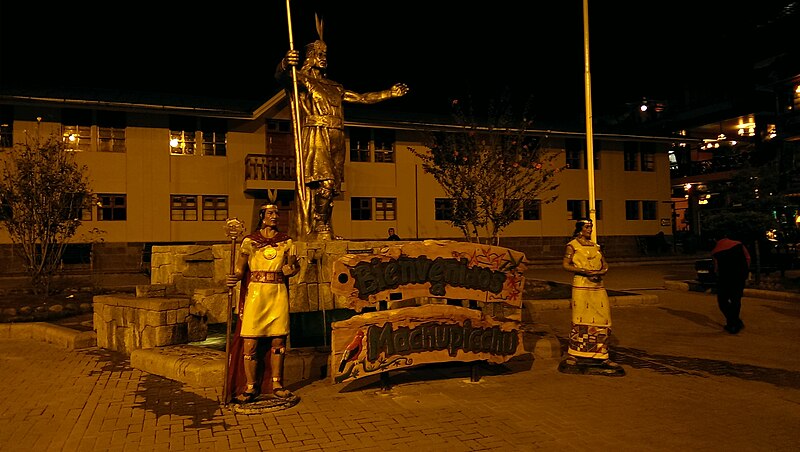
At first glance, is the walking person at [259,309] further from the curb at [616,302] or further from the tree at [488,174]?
the tree at [488,174]

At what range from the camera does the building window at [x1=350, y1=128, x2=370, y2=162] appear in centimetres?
2800

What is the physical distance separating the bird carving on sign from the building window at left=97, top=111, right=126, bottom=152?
2129 centimetres

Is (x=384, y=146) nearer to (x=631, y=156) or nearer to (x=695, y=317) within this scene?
(x=631, y=156)

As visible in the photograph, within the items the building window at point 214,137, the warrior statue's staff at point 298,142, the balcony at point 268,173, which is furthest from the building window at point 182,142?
the warrior statue's staff at point 298,142

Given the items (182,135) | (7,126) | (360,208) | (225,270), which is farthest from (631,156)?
(7,126)

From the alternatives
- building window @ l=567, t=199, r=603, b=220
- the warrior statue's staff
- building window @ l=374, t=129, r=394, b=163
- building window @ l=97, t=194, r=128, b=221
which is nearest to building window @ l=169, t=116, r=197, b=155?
building window @ l=97, t=194, r=128, b=221

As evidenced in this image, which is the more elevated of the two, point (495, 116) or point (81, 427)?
point (495, 116)

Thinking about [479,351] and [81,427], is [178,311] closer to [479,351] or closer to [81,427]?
[81,427]

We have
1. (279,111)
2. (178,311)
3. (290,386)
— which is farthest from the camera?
(279,111)

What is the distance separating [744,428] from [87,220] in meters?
23.7

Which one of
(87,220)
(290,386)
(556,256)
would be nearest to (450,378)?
(290,386)

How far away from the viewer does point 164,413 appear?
5.75m

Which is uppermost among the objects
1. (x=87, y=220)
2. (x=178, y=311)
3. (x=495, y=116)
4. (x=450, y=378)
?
(x=495, y=116)

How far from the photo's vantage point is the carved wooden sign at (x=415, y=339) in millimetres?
→ 6203
